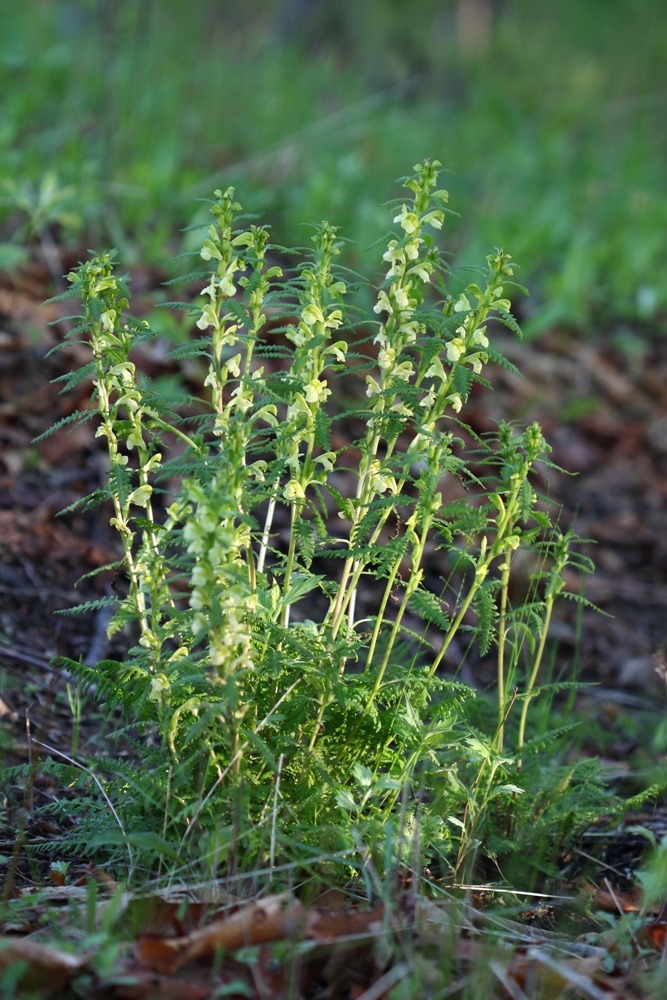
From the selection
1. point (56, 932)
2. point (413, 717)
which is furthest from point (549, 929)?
point (56, 932)

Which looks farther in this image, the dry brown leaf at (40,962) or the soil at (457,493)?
the soil at (457,493)

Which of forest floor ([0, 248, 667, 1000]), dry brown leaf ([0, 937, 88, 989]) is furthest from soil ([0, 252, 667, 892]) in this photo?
dry brown leaf ([0, 937, 88, 989])

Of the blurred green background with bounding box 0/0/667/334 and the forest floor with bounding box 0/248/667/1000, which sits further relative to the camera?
the blurred green background with bounding box 0/0/667/334

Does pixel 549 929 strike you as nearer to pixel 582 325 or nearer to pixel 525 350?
Answer: pixel 525 350

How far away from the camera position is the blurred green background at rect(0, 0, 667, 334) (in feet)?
15.1

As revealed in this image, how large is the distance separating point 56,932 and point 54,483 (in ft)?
6.65

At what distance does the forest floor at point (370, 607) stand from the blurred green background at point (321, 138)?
0.45m

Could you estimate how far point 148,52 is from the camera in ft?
19.6

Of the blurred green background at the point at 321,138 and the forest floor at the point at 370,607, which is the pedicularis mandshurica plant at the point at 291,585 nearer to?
the forest floor at the point at 370,607

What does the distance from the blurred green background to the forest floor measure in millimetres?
450

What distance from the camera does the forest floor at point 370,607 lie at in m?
1.37

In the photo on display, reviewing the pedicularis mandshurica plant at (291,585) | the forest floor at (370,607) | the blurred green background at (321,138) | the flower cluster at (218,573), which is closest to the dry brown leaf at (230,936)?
the forest floor at (370,607)

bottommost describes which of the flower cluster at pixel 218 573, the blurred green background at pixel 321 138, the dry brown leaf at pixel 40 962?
the dry brown leaf at pixel 40 962

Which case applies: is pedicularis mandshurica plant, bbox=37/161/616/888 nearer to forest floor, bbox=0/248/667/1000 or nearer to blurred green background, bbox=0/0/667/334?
forest floor, bbox=0/248/667/1000
